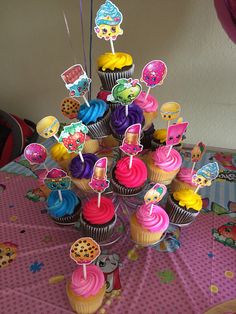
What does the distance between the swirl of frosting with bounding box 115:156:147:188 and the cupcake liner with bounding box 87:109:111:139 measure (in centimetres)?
10

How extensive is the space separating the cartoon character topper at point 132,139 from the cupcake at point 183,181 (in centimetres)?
27

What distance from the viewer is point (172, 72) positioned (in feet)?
5.33

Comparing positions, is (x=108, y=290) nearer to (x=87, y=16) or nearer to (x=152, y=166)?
→ (x=152, y=166)

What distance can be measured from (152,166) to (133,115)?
0.17 m

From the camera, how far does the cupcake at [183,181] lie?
1065mm

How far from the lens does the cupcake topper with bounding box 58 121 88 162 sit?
84cm

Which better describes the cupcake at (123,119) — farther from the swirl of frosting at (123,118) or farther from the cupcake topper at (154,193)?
the cupcake topper at (154,193)

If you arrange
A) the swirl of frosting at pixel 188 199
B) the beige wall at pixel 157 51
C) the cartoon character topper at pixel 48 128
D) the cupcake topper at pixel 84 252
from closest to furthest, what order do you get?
the cupcake topper at pixel 84 252 < the cartoon character topper at pixel 48 128 < the swirl of frosting at pixel 188 199 < the beige wall at pixel 157 51

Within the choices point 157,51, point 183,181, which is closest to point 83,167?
point 183,181

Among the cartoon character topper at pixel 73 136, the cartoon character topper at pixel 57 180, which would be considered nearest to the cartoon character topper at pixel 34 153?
the cartoon character topper at pixel 57 180

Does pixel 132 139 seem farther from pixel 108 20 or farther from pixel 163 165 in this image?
pixel 108 20

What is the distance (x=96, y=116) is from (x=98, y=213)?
0.27m

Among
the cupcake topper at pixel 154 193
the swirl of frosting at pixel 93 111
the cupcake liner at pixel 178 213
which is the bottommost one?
the cupcake liner at pixel 178 213

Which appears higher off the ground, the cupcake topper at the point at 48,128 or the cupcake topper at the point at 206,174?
the cupcake topper at the point at 48,128
